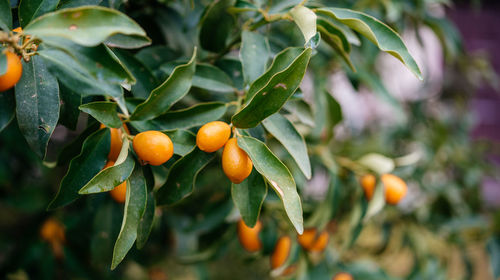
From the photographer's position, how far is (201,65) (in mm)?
603

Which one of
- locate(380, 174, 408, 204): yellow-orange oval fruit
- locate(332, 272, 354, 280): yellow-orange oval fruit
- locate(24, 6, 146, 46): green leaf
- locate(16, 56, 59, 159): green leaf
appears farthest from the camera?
locate(332, 272, 354, 280): yellow-orange oval fruit

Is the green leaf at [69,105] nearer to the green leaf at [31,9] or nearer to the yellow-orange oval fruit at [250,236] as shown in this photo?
the green leaf at [31,9]

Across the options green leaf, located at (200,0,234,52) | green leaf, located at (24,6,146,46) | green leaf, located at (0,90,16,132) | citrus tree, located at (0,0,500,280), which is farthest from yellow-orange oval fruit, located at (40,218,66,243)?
green leaf, located at (24,6,146,46)

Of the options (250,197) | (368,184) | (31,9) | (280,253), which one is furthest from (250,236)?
(31,9)

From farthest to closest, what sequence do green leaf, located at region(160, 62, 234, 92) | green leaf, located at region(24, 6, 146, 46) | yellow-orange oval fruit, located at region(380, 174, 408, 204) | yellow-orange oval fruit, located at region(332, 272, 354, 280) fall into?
yellow-orange oval fruit, located at region(332, 272, 354, 280)
yellow-orange oval fruit, located at region(380, 174, 408, 204)
green leaf, located at region(160, 62, 234, 92)
green leaf, located at region(24, 6, 146, 46)

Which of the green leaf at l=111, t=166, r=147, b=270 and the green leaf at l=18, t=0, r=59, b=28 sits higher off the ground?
the green leaf at l=18, t=0, r=59, b=28

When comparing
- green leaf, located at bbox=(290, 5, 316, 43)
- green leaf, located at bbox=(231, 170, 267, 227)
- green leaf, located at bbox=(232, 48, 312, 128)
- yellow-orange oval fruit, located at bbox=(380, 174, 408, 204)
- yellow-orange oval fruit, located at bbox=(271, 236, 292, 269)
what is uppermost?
green leaf, located at bbox=(290, 5, 316, 43)

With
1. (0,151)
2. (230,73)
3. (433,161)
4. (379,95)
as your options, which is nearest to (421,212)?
(433,161)

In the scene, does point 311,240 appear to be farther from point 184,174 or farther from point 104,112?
point 104,112

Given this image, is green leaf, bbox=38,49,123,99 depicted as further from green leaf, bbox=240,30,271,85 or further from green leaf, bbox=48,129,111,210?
green leaf, bbox=240,30,271,85

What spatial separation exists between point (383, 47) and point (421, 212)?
96cm

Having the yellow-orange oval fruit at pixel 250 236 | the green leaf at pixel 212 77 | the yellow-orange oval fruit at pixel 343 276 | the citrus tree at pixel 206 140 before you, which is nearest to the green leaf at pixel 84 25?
the citrus tree at pixel 206 140

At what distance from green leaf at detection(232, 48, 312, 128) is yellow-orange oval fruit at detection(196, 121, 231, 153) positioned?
2 centimetres

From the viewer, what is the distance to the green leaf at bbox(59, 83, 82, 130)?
1.65 ft
